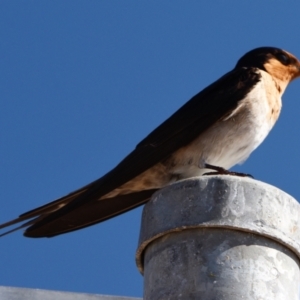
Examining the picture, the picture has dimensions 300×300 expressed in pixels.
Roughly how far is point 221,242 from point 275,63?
3.09 m

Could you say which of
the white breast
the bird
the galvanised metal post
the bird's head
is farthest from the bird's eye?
the galvanised metal post

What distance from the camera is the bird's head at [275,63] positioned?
611 cm

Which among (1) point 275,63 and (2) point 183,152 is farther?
(1) point 275,63

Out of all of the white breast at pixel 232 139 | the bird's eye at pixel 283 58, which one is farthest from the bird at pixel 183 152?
the bird's eye at pixel 283 58

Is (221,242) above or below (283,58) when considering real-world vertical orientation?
below

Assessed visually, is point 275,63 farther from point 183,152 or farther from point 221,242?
point 221,242

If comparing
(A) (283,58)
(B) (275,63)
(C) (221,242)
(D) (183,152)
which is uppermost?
(A) (283,58)

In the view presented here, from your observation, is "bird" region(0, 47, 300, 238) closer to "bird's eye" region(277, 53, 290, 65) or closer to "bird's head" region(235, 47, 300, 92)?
"bird's head" region(235, 47, 300, 92)

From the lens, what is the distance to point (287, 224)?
3471 millimetres

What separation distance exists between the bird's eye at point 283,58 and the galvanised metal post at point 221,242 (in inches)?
114

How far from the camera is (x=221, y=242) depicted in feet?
11.0

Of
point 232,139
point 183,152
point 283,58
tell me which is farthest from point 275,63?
point 183,152

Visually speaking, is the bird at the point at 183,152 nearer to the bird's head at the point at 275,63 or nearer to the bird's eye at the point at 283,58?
the bird's head at the point at 275,63

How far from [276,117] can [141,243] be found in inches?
90.6
